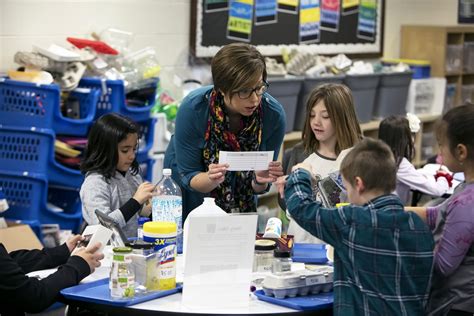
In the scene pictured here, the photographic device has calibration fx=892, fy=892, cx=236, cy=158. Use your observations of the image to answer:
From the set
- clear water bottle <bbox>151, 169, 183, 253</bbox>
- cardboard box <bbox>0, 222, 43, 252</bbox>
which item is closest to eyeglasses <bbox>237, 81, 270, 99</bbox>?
clear water bottle <bbox>151, 169, 183, 253</bbox>

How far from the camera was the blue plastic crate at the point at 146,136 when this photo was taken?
5348mm

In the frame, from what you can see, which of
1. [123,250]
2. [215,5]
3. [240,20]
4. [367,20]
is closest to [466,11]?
[367,20]

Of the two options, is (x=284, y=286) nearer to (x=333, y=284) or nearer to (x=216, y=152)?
A: (x=333, y=284)

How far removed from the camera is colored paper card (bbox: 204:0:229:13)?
6.19 meters

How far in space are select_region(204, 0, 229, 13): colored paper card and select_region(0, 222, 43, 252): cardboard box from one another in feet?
7.46

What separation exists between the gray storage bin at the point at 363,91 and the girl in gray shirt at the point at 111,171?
3371mm

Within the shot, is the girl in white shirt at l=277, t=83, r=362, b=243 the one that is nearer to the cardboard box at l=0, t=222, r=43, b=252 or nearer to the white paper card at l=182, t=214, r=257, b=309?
the white paper card at l=182, t=214, r=257, b=309

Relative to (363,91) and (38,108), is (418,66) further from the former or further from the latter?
(38,108)

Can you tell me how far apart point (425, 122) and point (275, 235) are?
5090 mm

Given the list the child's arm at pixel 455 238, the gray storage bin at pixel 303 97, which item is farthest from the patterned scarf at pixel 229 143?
the gray storage bin at pixel 303 97

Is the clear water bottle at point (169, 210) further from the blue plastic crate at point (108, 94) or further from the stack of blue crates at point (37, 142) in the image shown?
the blue plastic crate at point (108, 94)

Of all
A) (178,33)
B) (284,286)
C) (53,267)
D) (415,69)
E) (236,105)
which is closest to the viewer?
(284,286)

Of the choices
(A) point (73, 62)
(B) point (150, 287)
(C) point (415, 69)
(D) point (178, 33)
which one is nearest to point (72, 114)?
(A) point (73, 62)

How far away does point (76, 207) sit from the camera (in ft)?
16.5
